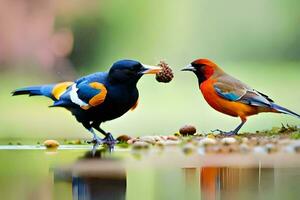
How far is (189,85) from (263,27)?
0.39 metres

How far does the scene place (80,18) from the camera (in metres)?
2.58

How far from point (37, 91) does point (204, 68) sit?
2.26 feet

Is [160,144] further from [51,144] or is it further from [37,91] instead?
[37,91]

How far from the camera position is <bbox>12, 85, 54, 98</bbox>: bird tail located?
2.57 m

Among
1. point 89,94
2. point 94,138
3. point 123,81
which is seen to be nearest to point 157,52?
point 123,81

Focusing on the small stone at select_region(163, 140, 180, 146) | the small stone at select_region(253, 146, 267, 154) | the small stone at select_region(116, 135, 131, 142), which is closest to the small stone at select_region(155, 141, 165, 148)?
the small stone at select_region(163, 140, 180, 146)

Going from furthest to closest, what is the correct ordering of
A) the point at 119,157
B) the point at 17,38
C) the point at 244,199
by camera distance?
the point at 17,38, the point at 119,157, the point at 244,199

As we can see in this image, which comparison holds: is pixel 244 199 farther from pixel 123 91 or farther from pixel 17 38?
pixel 17 38

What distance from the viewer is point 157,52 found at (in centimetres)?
257

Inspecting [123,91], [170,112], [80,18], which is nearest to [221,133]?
[170,112]

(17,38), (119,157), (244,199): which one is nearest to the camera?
(244,199)

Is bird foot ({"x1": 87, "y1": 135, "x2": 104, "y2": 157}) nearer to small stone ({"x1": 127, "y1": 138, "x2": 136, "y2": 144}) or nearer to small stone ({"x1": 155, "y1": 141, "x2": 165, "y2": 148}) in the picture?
small stone ({"x1": 127, "y1": 138, "x2": 136, "y2": 144})

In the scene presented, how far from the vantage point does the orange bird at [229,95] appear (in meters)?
2.54

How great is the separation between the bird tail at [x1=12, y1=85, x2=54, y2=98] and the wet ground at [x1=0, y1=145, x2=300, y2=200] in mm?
218
